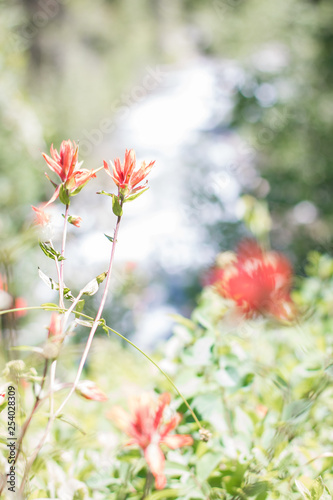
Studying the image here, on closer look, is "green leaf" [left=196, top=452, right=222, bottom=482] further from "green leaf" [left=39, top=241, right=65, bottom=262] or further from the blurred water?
the blurred water

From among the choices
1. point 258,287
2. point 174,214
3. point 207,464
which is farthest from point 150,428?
point 174,214

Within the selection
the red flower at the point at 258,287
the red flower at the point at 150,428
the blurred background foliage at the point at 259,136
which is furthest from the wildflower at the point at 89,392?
the blurred background foliage at the point at 259,136

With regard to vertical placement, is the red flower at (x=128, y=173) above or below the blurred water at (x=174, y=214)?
above

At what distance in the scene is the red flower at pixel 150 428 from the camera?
1.48 ft

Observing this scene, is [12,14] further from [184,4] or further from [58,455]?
[184,4]

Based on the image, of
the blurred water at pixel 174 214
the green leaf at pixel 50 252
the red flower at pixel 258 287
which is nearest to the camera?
the green leaf at pixel 50 252

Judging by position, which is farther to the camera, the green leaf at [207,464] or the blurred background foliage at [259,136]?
the blurred background foliage at [259,136]

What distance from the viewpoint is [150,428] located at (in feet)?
1.59

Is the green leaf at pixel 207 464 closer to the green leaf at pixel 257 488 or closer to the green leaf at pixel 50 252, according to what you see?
the green leaf at pixel 257 488

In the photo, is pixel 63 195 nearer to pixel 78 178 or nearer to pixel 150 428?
pixel 78 178

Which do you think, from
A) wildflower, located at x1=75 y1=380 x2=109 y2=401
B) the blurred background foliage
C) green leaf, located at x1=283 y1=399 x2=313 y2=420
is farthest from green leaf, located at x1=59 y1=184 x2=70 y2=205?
the blurred background foliage

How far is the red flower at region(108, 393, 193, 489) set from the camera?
0.45 m

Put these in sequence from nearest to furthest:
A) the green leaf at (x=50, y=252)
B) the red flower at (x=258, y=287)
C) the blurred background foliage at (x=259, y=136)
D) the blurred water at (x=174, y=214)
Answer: the green leaf at (x=50, y=252)
the red flower at (x=258, y=287)
the blurred background foliage at (x=259, y=136)
the blurred water at (x=174, y=214)

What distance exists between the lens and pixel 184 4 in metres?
8.84
